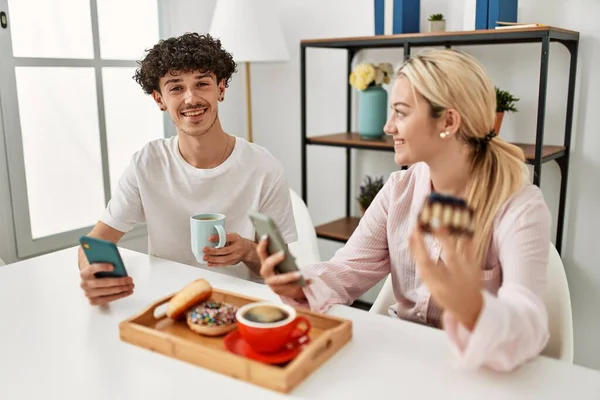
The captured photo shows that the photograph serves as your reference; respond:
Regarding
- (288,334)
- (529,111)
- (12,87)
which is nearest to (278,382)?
(288,334)

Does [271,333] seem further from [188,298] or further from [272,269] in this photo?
[188,298]

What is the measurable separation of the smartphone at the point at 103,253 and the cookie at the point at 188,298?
0.15 metres

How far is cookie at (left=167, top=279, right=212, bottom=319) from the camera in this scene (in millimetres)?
1155

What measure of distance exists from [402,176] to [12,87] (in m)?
1.78

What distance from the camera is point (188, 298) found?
1165 mm

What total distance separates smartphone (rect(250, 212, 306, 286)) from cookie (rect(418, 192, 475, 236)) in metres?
0.26

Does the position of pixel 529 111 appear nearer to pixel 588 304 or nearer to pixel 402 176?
pixel 588 304

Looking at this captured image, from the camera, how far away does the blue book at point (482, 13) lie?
214 cm

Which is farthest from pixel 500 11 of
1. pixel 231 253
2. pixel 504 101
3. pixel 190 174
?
pixel 231 253

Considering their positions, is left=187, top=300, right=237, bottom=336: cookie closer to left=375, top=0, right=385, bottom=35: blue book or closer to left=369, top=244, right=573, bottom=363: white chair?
left=369, top=244, right=573, bottom=363: white chair

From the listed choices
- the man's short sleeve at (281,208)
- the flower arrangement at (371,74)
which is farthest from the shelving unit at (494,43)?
the man's short sleeve at (281,208)

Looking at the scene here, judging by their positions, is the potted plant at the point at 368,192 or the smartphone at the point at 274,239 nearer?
the smartphone at the point at 274,239

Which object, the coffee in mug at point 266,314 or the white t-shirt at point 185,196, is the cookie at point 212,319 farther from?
the white t-shirt at point 185,196

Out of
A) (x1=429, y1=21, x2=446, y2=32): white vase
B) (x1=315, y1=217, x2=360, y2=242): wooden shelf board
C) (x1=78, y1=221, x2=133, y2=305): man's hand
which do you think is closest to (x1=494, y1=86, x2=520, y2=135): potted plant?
(x1=429, y1=21, x2=446, y2=32): white vase
